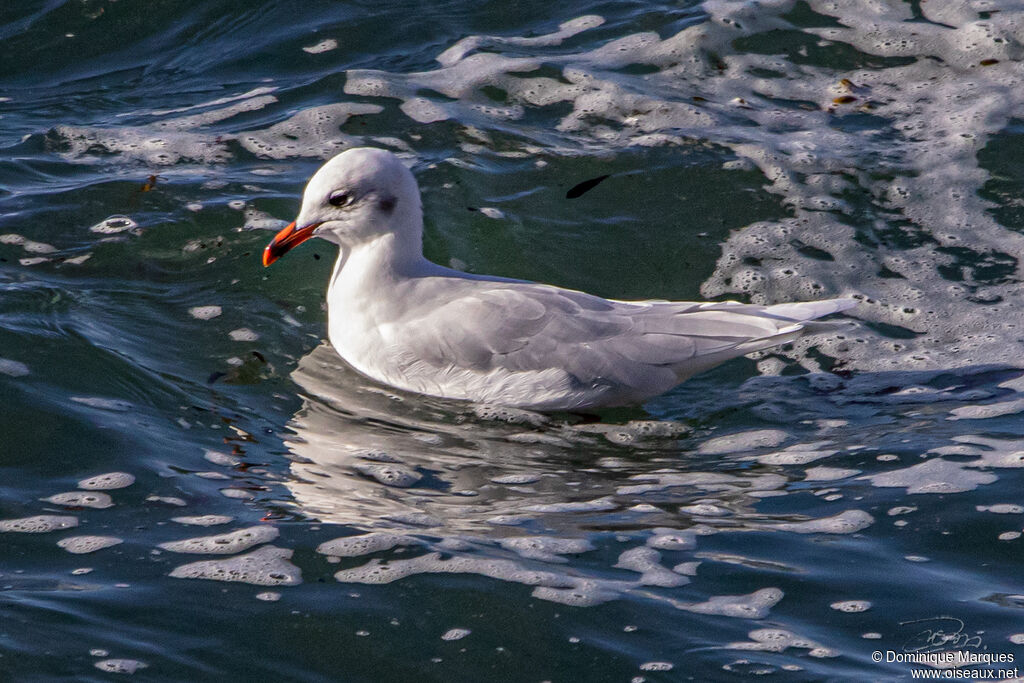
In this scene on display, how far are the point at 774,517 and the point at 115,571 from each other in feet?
7.19

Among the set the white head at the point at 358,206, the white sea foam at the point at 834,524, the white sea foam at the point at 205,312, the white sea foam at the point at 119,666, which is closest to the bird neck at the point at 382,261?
the white head at the point at 358,206

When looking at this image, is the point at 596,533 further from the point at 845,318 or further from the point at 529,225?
the point at 529,225

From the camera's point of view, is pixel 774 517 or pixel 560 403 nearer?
pixel 774 517

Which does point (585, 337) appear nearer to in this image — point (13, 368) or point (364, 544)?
point (364, 544)

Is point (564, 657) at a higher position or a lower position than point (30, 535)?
lower

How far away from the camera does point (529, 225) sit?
6523 millimetres

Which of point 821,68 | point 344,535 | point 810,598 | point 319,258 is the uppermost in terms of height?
point 821,68

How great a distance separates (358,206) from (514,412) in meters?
1.18

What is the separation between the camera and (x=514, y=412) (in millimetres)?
5156

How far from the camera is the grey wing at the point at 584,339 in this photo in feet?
16.7

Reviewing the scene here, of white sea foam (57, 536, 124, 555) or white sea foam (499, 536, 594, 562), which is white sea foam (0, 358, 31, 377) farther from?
white sea foam (499, 536, 594, 562)

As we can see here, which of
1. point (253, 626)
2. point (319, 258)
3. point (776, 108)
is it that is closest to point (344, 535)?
point (253, 626)
